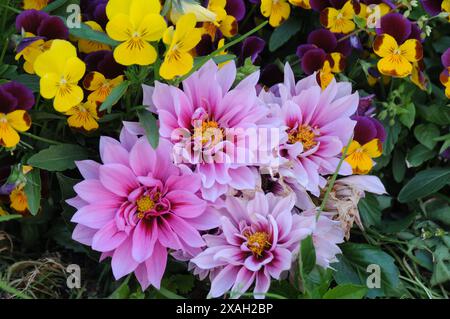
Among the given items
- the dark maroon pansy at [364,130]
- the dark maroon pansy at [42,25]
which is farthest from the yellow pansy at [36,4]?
the dark maroon pansy at [364,130]

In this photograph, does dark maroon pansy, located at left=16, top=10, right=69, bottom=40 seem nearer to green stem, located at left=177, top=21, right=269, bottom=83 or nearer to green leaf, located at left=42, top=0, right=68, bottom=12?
green leaf, located at left=42, top=0, right=68, bottom=12

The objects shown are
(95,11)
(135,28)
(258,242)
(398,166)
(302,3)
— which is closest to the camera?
(135,28)

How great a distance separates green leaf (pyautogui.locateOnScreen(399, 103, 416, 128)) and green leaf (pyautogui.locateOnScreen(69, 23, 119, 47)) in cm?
63

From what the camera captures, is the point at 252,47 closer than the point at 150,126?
No

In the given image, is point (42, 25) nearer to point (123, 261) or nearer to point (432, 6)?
point (123, 261)

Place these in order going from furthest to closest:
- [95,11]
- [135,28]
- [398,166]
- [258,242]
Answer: [398,166] < [95,11] < [258,242] < [135,28]

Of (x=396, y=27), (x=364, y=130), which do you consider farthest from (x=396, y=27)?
(x=364, y=130)

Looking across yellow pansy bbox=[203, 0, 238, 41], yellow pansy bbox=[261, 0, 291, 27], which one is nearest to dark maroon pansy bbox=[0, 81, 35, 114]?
yellow pansy bbox=[203, 0, 238, 41]

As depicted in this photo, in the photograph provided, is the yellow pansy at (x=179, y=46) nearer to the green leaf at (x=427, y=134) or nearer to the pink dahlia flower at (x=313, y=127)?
the pink dahlia flower at (x=313, y=127)

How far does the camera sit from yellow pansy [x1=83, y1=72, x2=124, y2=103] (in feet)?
4.35

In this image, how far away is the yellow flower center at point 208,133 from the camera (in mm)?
1240

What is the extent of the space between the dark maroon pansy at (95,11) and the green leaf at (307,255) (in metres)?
0.57

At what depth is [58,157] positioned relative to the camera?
1.33 m

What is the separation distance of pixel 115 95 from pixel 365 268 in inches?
23.7
